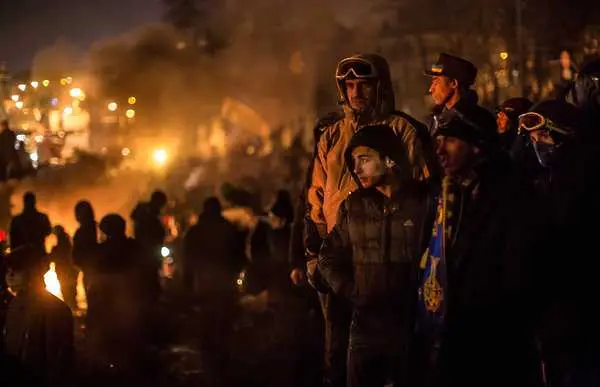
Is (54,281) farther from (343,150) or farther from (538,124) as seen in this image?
(538,124)

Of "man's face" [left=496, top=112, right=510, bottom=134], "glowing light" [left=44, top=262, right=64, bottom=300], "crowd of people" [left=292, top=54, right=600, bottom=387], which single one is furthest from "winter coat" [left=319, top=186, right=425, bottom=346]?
"glowing light" [left=44, top=262, right=64, bottom=300]

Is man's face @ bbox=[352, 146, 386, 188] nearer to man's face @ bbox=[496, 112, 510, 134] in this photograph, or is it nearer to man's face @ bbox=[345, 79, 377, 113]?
man's face @ bbox=[345, 79, 377, 113]

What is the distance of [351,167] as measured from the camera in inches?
205

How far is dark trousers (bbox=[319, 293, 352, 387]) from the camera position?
5973 millimetres

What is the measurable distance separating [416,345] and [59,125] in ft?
105

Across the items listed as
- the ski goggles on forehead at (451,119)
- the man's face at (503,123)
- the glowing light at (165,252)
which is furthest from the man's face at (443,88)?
the glowing light at (165,252)

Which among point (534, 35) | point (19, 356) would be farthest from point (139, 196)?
point (19, 356)

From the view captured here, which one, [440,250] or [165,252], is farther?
[165,252]

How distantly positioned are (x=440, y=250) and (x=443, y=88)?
7.72 ft

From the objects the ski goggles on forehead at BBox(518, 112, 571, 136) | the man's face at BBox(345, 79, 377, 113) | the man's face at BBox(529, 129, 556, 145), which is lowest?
the man's face at BBox(529, 129, 556, 145)

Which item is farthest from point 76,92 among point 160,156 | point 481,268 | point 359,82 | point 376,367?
point 481,268

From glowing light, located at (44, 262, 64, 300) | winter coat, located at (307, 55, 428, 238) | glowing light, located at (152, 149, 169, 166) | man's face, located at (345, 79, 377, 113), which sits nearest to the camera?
winter coat, located at (307, 55, 428, 238)

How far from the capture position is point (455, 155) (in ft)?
14.7

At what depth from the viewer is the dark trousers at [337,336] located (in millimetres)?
5973
